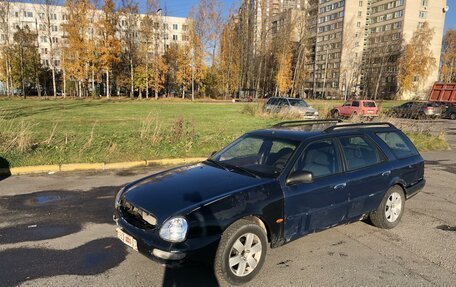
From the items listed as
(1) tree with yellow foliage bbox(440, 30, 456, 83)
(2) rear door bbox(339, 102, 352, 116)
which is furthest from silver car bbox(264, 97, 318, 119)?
(1) tree with yellow foliage bbox(440, 30, 456, 83)

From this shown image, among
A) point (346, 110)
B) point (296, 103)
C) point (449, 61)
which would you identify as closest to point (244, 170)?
point (296, 103)

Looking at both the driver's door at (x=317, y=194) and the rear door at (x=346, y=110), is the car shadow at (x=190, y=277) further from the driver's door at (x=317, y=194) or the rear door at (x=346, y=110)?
the rear door at (x=346, y=110)

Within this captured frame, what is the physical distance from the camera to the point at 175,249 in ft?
10.2

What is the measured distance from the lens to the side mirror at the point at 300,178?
149 inches

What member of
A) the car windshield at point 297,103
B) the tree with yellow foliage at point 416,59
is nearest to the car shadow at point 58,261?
the car windshield at point 297,103

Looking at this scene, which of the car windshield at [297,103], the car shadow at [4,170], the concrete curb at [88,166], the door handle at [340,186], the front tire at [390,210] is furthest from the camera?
the car windshield at [297,103]

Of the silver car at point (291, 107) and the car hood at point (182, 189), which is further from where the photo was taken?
the silver car at point (291, 107)

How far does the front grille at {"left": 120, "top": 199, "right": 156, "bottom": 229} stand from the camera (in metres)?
3.36

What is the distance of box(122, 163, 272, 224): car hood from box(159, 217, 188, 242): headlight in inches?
2.6

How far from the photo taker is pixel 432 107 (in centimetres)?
2934

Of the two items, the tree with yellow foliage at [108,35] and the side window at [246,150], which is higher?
the tree with yellow foliage at [108,35]

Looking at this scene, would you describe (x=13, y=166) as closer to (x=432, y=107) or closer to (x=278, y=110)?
(x=278, y=110)

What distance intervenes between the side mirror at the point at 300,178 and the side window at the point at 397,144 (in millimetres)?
2010

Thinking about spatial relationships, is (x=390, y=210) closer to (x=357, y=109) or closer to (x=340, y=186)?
(x=340, y=186)
